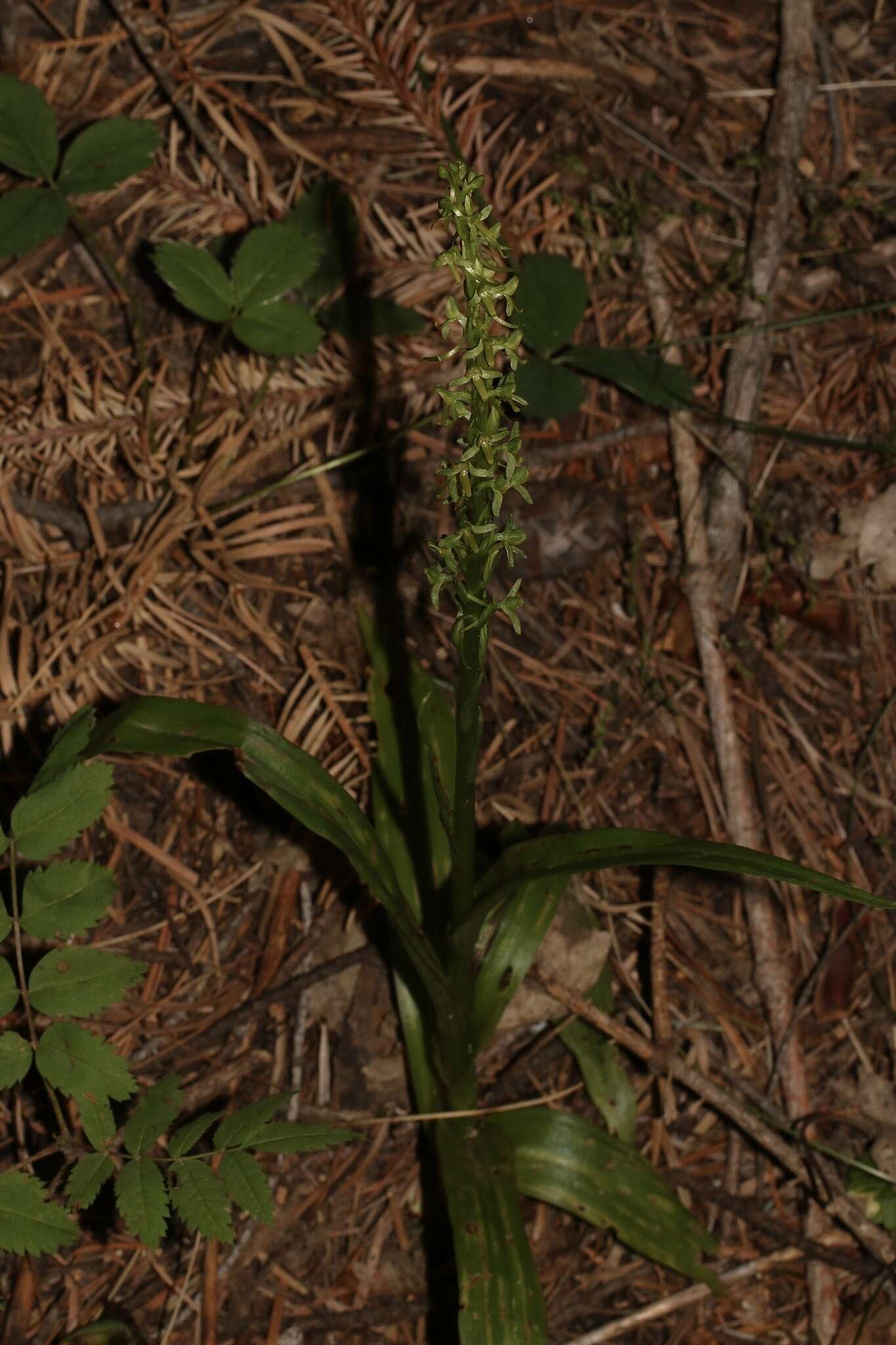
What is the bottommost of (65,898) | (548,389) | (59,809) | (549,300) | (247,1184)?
(247,1184)

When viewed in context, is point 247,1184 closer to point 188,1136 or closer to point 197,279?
point 188,1136

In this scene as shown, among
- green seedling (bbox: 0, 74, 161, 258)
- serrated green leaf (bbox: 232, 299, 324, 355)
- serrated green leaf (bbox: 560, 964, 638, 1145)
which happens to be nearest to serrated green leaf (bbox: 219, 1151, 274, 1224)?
serrated green leaf (bbox: 560, 964, 638, 1145)

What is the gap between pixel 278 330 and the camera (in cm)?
271

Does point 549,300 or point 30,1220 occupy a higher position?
point 549,300

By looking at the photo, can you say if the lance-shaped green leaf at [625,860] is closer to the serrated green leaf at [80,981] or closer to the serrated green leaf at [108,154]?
the serrated green leaf at [80,981]

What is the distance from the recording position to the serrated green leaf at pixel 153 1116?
1908mm

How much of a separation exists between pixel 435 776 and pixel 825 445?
5.86ft

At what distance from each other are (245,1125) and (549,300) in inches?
81.8

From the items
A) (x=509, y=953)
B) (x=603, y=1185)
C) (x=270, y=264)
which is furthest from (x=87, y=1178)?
(x=270, y=264)

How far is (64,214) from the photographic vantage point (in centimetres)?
271

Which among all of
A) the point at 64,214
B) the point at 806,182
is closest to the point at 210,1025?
the point at 64,214

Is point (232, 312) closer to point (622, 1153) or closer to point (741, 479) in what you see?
point (741, 479)

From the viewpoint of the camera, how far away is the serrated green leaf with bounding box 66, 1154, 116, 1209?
184cm

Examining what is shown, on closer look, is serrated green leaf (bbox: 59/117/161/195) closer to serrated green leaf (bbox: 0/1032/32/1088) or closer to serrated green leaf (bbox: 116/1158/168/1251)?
serrated green leaf (bbox: 0/1032/32/1088)
